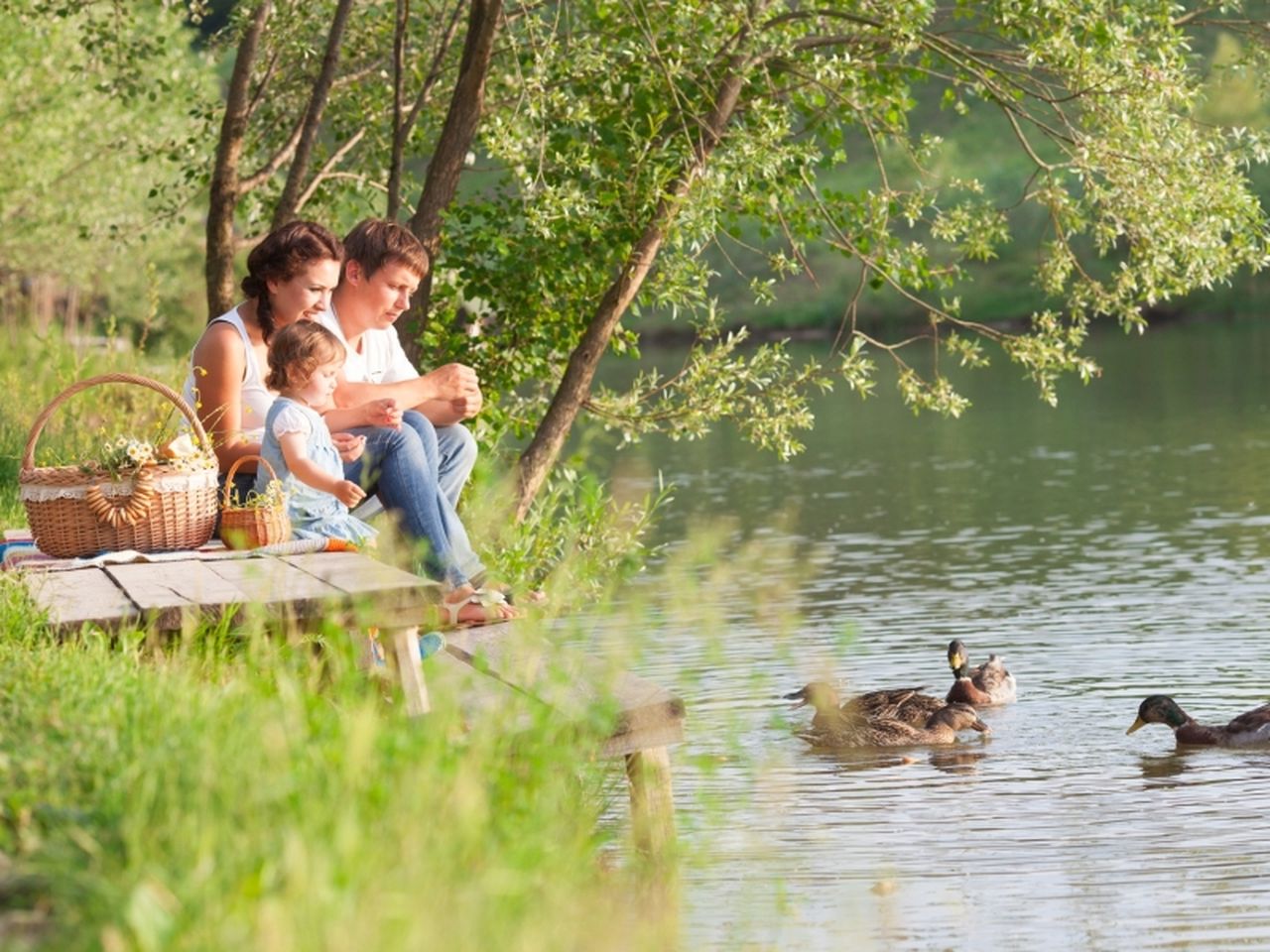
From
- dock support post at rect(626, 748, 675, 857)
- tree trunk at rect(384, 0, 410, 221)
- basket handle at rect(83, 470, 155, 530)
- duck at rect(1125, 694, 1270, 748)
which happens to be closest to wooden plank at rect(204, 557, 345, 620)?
basket handle at rect(83, 470, 155, 530)

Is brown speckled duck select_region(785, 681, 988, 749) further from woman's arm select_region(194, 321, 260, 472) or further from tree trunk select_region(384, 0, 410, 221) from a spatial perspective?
tree trunk select_region(384, 0, 410, 221)

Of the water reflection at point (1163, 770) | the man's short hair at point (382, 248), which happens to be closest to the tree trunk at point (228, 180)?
the man's short hair at point (382, 248)

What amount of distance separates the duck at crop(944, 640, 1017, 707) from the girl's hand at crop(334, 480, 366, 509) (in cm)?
423

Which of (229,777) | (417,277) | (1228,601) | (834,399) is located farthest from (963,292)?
(229,777)

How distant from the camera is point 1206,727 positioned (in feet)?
30.6

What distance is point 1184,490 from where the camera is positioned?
19750 millimetres

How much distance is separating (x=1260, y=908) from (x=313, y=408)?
358 cm

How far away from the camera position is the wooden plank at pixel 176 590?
5.03m

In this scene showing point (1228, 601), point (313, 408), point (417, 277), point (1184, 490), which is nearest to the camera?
point (313, 408)

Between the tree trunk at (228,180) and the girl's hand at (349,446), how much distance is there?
4.98m

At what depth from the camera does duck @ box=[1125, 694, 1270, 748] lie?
9.18 m

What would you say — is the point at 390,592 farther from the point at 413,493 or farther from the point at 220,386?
the point at 220,386

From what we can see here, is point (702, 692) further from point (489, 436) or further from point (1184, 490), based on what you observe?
point (1184, 490)

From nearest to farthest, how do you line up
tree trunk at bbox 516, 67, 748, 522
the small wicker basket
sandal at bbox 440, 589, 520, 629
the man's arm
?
the small wicker basket
sandal at bbox 440, 589, 520, 629
the man's arm
tree trunk at bbox 516, 67, 748, 522
